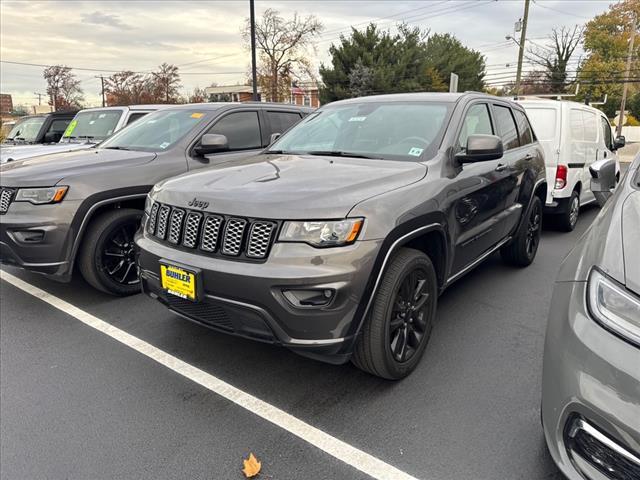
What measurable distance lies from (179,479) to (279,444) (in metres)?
0.50

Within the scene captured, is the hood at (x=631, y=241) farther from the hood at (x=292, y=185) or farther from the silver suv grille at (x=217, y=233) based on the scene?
the silver suv grille at (x=217, y=233)

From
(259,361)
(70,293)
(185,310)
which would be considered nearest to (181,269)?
(185,310)

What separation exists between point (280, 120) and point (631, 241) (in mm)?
4702

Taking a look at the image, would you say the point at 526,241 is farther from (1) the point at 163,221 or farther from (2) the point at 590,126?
(1) the point at 163,221

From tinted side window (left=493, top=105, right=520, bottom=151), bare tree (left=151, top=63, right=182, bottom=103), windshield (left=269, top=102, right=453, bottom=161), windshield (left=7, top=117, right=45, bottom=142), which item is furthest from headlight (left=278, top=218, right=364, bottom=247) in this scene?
bare tree (left=151, top=63, right=182, bottom=103)

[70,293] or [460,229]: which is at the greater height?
[460,229]

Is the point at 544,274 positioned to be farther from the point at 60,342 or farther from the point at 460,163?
the point at 60,342

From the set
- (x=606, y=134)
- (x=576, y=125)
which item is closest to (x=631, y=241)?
(x=576, y=125)

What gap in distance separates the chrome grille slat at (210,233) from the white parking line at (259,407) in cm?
91

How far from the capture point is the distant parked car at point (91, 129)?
25.8ft

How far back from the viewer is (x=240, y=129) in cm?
535

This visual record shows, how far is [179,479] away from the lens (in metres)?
2.12

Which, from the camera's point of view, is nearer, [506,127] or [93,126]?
[506,127]

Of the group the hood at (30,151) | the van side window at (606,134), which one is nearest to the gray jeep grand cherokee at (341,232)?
the van side window at (606,134)
